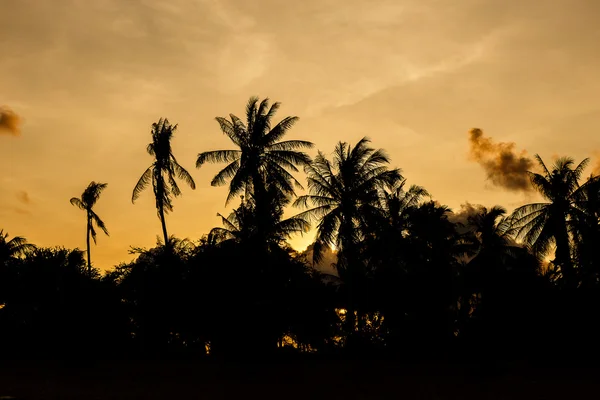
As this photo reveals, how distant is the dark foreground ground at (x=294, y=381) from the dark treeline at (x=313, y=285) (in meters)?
2.66

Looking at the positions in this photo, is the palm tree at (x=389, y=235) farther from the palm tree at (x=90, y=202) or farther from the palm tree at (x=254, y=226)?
the palm tree at (x=90, y=202)

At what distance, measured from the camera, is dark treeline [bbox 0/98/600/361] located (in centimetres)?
2598

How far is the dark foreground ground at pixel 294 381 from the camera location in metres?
19.3

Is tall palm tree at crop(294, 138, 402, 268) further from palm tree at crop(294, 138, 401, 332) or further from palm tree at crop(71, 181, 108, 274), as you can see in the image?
palm tree at crop(71, 181, 108, 274)

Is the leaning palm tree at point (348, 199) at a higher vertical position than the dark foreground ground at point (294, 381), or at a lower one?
higher

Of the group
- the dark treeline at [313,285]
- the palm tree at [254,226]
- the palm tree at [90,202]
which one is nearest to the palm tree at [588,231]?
the dark treeline at [313,285]

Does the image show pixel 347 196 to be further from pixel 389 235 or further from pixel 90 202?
pixel 90 202

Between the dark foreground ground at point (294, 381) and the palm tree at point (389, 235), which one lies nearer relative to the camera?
the dark foreground ground at point (294, 381)

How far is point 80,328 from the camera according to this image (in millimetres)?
30016

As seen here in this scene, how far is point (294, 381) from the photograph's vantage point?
877 inches

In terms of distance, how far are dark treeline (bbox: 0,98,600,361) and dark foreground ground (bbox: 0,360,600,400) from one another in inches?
105

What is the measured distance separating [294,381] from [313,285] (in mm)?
8319

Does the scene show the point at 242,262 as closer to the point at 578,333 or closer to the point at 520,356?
the point at 520,356

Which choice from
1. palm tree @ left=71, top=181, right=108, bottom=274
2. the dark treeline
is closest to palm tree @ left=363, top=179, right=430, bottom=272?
the dark treeline
